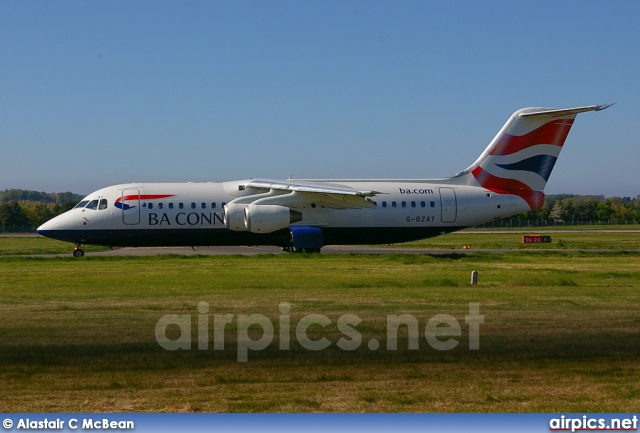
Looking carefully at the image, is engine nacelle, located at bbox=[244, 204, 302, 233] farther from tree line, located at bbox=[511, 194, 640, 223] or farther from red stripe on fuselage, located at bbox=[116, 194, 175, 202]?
tree line, located at bbox=[511, 194, 640, 223]

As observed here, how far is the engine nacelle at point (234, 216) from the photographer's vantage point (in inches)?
1420

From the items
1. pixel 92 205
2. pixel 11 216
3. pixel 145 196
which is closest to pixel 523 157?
pixel 145 196

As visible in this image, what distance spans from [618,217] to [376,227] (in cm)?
11864

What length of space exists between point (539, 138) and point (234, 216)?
14.0 metres

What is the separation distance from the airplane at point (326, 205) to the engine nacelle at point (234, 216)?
41 millimetres

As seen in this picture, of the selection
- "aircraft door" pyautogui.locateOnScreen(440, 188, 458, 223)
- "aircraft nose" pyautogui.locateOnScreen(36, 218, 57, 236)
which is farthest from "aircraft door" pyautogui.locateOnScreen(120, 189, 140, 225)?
"aircraft door" pyautogui.locateOnScreen(440, 188, 458, 223)

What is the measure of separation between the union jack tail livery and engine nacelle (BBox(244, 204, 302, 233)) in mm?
8364

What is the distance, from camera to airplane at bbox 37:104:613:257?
3666 cm

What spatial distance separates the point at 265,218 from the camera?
36062mm

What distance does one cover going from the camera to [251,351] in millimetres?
12922
